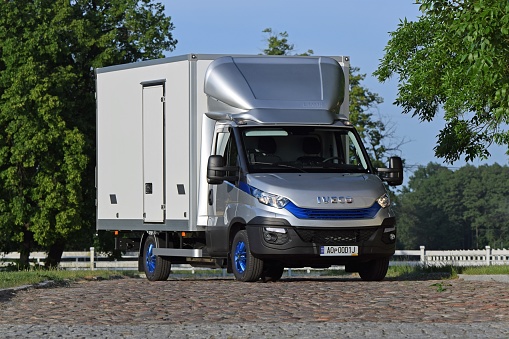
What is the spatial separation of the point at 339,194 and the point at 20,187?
32.2 m

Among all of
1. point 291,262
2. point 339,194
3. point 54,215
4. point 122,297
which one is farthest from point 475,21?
point 54,215

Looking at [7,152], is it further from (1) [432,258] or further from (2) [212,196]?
(2) [212,196]

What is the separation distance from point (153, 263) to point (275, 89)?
463 cm

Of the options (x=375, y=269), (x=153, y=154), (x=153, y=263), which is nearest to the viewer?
(x=375, y=269)

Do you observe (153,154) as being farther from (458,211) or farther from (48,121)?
(458,211)

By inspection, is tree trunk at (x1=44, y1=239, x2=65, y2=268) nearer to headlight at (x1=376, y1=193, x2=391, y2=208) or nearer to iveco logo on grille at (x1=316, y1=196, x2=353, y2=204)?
headlight at (x1=376, y1=193, x2=391, y2=208)

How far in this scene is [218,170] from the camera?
18359mm

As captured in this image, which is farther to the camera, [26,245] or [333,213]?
[26,245]

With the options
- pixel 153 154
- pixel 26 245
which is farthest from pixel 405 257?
pixel 153 154

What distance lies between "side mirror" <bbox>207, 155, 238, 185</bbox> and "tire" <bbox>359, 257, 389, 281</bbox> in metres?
2.65

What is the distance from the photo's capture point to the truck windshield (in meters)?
18.5

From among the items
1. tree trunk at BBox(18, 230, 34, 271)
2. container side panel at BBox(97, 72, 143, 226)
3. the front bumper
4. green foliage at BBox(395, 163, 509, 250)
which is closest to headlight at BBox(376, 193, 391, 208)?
the front bumper

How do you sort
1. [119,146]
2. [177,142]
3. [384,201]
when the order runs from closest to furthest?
[384,201], [177,142], [119,146]

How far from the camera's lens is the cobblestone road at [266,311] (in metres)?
11.1
